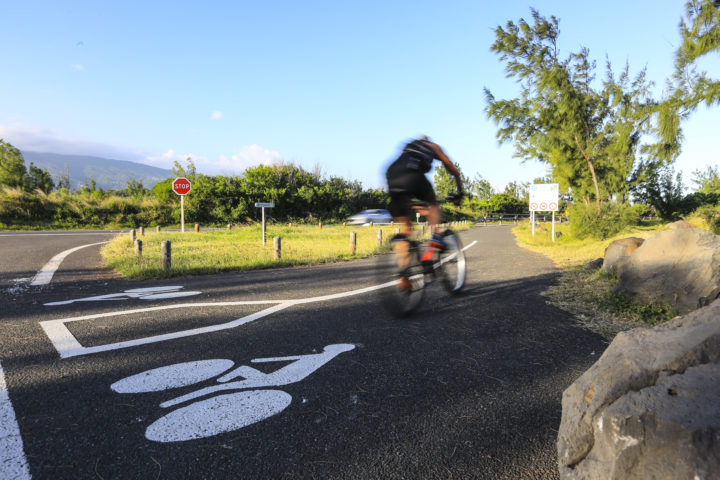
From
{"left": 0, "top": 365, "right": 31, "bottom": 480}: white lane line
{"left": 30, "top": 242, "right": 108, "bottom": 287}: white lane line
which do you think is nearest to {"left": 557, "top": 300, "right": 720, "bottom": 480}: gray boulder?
{"left": 0, "top": 365, "right": 31, "bottom": 480}: white lane line

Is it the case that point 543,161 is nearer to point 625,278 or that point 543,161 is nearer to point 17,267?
point 625,278

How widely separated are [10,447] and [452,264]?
14.3 ft

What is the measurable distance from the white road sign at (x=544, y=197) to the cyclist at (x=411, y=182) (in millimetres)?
16502

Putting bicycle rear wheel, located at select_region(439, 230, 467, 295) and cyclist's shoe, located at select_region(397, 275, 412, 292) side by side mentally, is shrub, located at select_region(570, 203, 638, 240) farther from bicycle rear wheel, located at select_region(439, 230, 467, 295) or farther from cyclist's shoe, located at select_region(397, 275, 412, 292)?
cyclist's shoe, located at select_region(397, 275, 412, 292)

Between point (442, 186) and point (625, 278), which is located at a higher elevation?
point (442, 186)

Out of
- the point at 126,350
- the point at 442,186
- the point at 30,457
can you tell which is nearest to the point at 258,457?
the point at 30,457

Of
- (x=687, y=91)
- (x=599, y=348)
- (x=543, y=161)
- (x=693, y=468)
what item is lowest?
(x=599, y=348)

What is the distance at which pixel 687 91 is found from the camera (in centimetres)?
1527

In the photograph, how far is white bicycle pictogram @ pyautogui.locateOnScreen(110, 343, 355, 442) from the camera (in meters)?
2.08

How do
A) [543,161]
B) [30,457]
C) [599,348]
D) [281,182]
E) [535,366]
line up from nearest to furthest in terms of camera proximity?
[30,457]
[535,366]
[599,348]
[543,161]
[281,182]

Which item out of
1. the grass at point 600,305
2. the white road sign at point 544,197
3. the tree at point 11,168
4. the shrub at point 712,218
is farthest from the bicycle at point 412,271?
the tree at point 11,168

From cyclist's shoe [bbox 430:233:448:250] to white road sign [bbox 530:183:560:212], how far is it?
53.8 feet

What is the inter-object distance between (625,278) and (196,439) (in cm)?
581

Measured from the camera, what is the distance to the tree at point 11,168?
31938 millimetres
